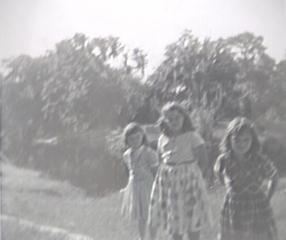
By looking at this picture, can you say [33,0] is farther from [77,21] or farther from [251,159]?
[251,159]

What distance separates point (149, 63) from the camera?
5.59 ft

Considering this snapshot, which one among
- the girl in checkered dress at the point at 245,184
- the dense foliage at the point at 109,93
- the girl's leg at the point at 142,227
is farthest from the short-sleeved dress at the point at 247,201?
the girl's leg at the point at 142,227

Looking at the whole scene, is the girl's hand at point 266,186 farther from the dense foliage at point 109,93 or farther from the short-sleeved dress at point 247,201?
the dense foliage at point 109,93

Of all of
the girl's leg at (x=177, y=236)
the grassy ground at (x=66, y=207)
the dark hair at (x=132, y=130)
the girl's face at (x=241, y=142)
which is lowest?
the girl's leg at (x=177, y=236)

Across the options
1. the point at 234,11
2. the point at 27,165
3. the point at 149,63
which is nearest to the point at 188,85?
the point at 149,63

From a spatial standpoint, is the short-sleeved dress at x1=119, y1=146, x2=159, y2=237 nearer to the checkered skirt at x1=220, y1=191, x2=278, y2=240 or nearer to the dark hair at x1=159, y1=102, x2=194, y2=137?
the dark hair at x1=159, y1=102, x2=194, y2=137

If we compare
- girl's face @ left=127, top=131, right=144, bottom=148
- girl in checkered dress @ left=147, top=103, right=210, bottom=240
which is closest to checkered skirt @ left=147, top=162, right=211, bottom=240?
girl in checkered dress @ left=147, top=103, right=210, bottom=240

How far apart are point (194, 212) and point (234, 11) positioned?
606 millimetres

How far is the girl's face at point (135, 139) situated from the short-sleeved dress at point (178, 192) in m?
0.06

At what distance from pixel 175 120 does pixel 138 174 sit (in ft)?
0.64

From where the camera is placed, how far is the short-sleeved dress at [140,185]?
1.67 meters

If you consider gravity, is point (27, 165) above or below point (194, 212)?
above

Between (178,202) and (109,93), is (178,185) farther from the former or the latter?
(109,93)

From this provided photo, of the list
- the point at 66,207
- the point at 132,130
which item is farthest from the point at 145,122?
the point at 66,207
